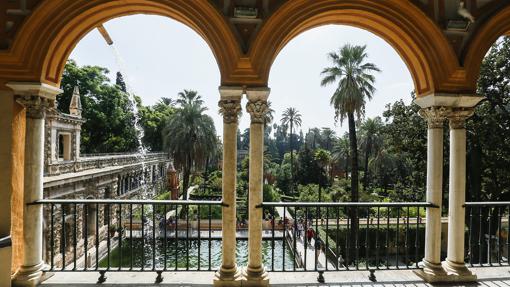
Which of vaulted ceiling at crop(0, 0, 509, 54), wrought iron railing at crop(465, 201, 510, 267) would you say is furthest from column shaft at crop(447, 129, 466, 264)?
vaulted ceiling at crop(0, 0, 509, 54)

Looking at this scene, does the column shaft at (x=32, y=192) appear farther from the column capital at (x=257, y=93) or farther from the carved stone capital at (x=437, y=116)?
the carved stone capital at (x=437, y=116)

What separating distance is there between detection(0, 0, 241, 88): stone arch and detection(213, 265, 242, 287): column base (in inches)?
93.5

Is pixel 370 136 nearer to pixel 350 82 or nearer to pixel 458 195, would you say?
pixel 350 82

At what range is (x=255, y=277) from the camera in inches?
153

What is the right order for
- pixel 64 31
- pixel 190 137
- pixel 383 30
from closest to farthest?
1. pixel 64 31
2. pixel 383 30
3. pixel 190 137

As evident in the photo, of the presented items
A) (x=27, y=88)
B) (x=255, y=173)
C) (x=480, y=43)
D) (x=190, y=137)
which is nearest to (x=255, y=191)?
(x=255, y=173)

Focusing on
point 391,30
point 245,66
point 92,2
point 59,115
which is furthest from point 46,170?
point 391,30

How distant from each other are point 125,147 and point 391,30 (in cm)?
3069

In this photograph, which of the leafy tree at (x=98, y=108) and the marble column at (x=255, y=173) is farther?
the leafy tree at (x=98, y=108)

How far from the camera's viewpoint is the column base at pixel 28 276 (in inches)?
149

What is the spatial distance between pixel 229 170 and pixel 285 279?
1.52 meters

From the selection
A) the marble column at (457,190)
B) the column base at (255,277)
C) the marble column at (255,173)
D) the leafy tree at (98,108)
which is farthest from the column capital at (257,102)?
the leafy tree at (98,108)

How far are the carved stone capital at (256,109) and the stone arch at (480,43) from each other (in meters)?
2.68

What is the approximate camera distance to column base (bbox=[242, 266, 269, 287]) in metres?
3.85
